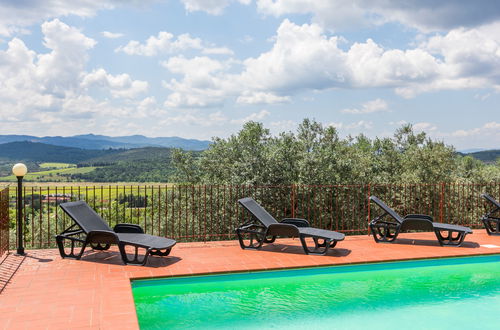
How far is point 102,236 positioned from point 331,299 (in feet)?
11.7

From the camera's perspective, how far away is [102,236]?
652 centimetres

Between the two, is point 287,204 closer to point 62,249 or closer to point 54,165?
point 62,249

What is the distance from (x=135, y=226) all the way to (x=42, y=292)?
86.4 inches

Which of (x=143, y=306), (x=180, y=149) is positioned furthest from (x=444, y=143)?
(x=143, y=306)

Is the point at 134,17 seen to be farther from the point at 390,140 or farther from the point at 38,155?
the point at 38,155

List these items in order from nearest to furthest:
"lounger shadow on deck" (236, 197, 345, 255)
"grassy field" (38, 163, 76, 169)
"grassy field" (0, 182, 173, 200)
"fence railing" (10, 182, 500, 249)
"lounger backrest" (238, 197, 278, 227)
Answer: "lounger shadow on deck" (236, 197, 345, 255)
"grassy field" (0, 182, 173, 200)
"lounger backrest" (238, 197, 278, 227)
"fence railing" (10, 182, 500, 249)
"grassy field" (38, 163, 76, 169)

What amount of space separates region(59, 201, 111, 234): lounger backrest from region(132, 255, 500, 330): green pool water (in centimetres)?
153

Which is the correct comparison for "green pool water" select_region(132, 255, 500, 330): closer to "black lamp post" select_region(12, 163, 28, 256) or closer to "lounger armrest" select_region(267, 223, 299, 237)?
"lounger armrest" select_region(267, 223, 299, 237)

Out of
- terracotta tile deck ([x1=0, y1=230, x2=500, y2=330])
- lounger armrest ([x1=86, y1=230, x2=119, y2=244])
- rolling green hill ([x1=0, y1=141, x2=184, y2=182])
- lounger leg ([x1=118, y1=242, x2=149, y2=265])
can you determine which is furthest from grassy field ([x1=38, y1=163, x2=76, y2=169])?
lounger leg ([x1=118, y1=242, x2=149, y2=265])

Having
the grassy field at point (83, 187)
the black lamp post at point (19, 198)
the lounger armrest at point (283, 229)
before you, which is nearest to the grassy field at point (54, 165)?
the grassy field at point (83, 187)

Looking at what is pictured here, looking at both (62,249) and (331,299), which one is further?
(62,249)

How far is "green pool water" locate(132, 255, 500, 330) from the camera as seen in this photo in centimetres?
497

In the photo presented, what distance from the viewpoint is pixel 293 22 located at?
14328 millimetres

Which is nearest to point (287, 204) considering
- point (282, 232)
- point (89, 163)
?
point (282, 232)
